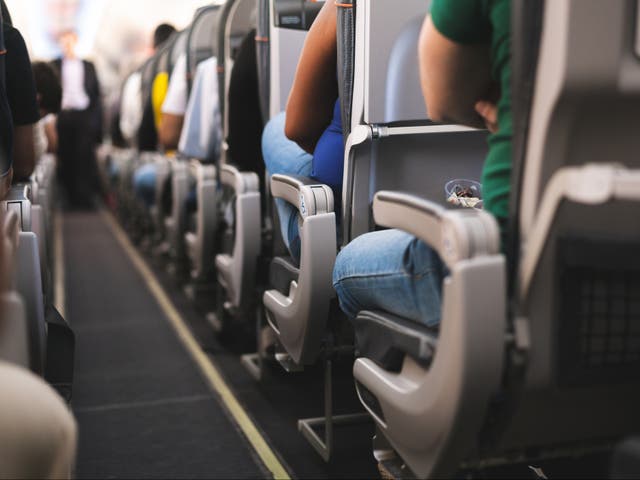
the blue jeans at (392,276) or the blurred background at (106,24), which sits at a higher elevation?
the blurred background at (106,24)

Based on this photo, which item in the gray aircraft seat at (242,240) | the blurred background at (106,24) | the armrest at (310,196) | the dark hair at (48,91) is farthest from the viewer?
the blurred background at (106,24)

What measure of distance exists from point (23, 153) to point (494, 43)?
5.84 ft

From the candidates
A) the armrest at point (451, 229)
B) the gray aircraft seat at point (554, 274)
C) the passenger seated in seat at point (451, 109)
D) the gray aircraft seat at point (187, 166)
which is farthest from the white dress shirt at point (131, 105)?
the gray aircraft seat at point (554, 274)

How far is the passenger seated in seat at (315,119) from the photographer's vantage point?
227cm

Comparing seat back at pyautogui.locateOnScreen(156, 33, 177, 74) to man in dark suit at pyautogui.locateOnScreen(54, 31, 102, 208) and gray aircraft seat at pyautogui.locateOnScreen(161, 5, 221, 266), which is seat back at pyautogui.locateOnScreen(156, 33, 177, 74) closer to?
gray aircraft seat at pyautogui.locateOnScreen(161, 5, 221, 266)

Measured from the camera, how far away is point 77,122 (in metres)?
10.9

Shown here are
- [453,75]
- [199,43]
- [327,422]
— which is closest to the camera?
[453,75]

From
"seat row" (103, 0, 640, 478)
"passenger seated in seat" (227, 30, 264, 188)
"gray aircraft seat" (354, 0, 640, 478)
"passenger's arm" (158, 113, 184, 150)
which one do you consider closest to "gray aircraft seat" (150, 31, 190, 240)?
"passenger's arm" (158, 113, 184, 150)

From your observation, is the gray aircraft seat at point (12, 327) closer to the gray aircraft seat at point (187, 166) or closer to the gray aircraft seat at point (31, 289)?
the gray aircraft seat at point (31, 289)

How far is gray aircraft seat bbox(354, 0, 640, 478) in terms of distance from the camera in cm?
130

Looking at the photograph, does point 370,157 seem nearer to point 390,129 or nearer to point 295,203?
point 390,129

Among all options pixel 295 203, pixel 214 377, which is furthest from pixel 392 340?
pixel 214 377

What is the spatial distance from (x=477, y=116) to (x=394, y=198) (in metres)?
0.24

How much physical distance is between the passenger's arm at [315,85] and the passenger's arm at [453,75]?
0.70 metres
